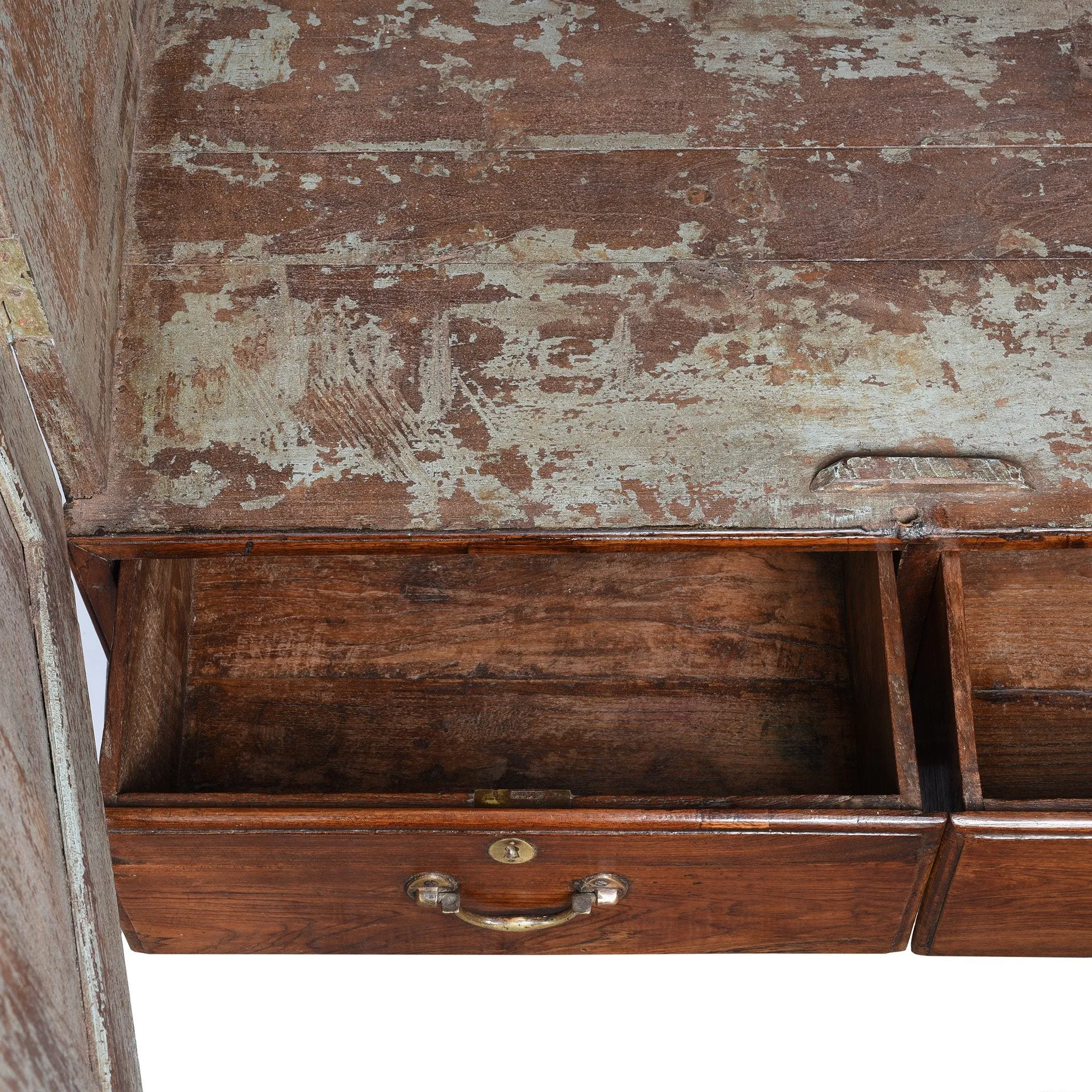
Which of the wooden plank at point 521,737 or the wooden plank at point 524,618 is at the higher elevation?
the wooden plank at point 524,618

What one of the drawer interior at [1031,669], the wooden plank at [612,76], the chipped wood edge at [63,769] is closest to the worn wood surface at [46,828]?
the chipped wood edge at [63,769]

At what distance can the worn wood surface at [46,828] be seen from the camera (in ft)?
2.41

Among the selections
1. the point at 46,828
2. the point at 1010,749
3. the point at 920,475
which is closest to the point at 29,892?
the point at 46,828

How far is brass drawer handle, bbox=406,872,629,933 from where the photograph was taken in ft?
3.82

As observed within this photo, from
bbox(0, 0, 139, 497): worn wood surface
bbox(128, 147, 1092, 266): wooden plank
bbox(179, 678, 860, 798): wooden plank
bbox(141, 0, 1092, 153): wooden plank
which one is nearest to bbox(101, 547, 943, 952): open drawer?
bbox(179, 678, 860, 798): wooden plank

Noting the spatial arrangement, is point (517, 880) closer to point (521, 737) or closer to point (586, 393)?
point (521, 737)

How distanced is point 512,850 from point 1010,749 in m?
0.61

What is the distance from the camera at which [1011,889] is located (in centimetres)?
118

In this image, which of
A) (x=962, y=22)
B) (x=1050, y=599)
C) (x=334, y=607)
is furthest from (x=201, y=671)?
(x=962, y=22)

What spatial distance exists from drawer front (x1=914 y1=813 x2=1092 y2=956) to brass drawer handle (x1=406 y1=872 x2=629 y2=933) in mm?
325

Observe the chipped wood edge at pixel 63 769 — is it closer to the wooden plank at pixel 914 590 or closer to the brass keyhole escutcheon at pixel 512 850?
the brass keyhole escutcheon at pixel 512 850

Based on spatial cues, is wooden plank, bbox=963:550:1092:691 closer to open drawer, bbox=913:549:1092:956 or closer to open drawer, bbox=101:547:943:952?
open drawer, bbox=913:549:1092:956

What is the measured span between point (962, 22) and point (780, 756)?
0.93 metres

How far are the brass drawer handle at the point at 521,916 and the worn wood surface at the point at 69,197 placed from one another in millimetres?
501
